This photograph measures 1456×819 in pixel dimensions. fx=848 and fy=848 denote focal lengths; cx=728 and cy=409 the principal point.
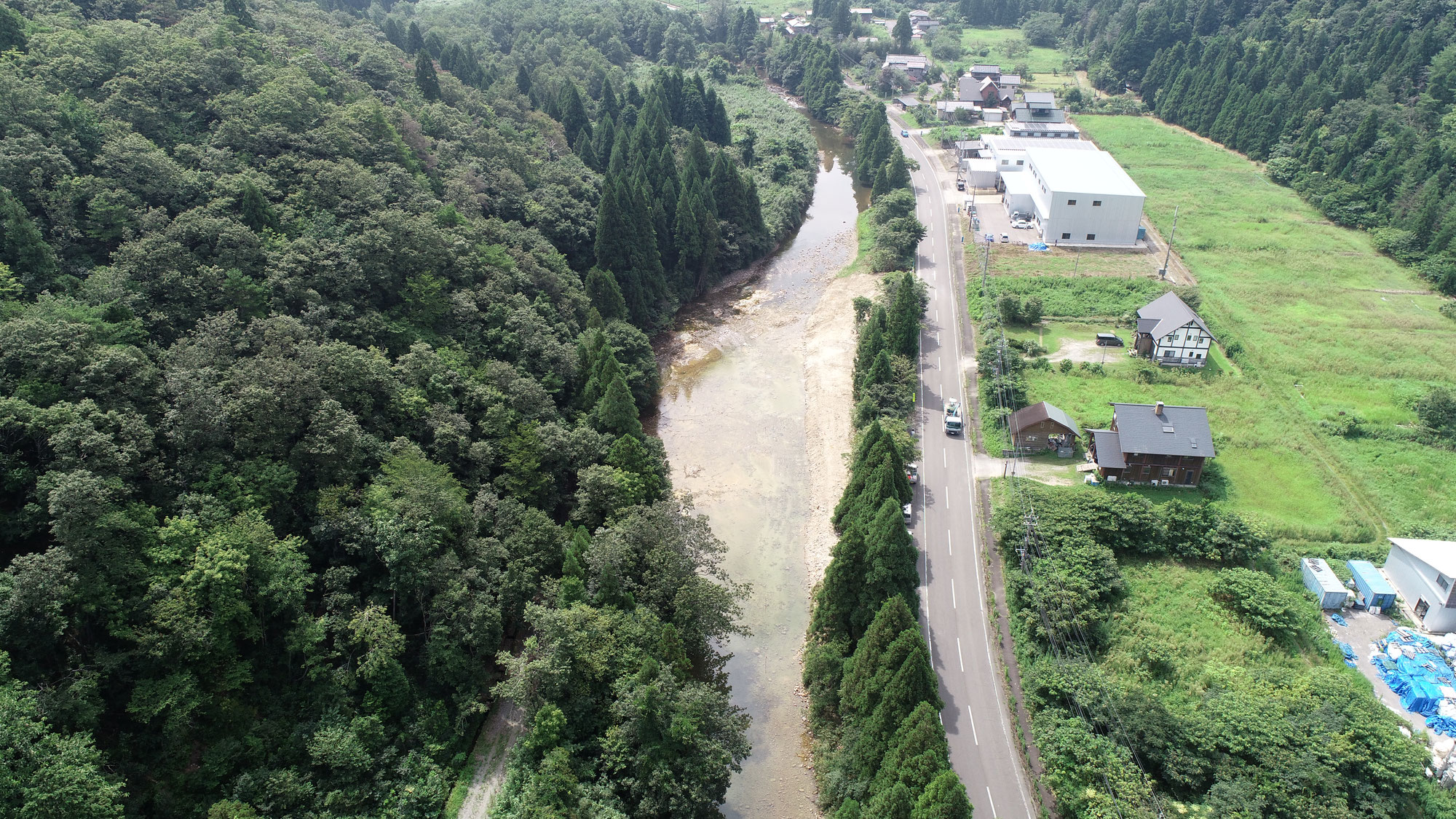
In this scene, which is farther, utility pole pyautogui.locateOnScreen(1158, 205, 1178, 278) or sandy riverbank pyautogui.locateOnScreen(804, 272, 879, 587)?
utility pole pyautogui.locateOnScreen(1158, 205, 1178, 278)

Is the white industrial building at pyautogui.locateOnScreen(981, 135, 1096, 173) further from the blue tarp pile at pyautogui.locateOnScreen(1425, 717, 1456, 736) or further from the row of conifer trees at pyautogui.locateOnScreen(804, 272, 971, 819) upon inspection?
the blue tarp pile at pyautogui.locateOnScreen(1425, 717, 1456, 736)

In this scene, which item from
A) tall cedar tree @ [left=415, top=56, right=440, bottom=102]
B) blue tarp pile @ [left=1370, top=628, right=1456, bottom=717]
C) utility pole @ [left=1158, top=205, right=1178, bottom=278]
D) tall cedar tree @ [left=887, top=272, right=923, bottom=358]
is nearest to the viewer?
blue tarp pile @ [left=1370, top=628, right=1456, bottom=717]

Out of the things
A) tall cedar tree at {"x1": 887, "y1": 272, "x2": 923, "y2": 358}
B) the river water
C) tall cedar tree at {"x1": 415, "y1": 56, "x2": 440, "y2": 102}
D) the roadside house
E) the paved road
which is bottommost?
the river water

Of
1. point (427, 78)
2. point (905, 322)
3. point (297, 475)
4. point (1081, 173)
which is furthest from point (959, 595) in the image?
point (427, 78)

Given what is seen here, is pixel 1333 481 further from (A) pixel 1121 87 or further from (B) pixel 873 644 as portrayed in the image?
(A) pixel 1121 87

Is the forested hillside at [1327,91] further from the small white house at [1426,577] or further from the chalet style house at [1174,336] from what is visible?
the small white house at [1426,577]

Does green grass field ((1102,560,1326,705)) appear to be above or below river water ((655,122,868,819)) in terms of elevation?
above

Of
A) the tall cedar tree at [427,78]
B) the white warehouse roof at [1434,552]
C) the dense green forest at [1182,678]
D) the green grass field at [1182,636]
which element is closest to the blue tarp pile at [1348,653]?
the dense green forest at [1182,678]

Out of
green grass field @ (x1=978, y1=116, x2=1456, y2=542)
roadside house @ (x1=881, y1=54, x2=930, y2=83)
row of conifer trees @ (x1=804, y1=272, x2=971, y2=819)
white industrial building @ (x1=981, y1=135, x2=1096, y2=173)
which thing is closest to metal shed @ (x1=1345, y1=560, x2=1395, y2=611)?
green grass field @ (x1=978, y1=116, x2=1456, y2=542)

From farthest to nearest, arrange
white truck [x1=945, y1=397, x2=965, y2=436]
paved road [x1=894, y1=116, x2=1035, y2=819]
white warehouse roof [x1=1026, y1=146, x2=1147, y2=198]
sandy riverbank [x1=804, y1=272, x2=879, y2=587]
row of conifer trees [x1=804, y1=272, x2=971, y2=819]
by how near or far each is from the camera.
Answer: white warehouse roof [x1=1026, y1=146, x2=1147, y2=198], white truck [x1=945, y1=397, x2=965, y2=436], sandy riverbank [x1=804, y1=272, x2=879, y2=587], paved road [x1=894, y1=116, x2=1035, y2=819], row of conifer trees [x1=804, y1=272, x2=971, y2=819]
